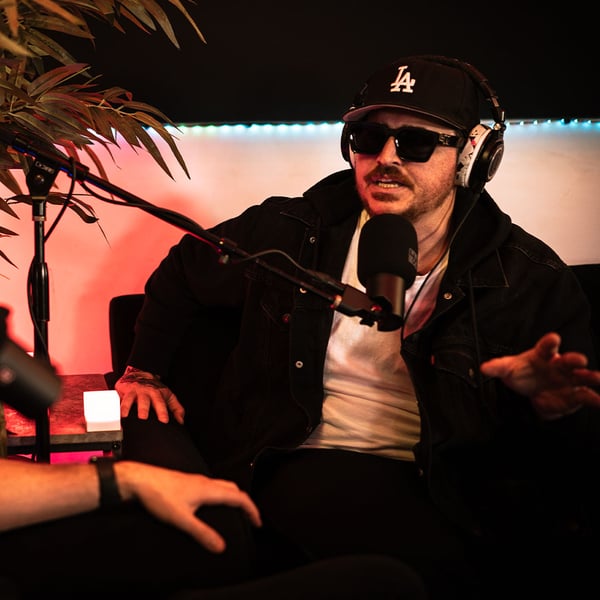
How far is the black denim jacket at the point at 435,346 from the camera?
67.3 inches

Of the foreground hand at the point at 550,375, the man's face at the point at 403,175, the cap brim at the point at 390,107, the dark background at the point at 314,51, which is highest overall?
the dark background at the point at 314,51

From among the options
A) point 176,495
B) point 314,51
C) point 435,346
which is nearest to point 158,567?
point 176,495

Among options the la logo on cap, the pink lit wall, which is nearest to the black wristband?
the la logo on cap

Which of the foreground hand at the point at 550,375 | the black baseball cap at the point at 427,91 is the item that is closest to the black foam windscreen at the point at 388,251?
the foreground hand at the point at 550,375

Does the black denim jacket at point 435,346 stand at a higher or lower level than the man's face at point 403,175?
lower

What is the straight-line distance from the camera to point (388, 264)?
1353 mm

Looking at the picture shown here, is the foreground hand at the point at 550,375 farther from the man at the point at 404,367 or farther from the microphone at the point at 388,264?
the microphone at the point at 388,264

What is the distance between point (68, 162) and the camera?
4.58 feet

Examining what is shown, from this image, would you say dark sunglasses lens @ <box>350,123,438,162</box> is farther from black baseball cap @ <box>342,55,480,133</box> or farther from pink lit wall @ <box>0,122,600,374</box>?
pink lit wall @ <box>0,122,600,374</box>

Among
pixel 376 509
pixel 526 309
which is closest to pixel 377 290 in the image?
pixel 376 509

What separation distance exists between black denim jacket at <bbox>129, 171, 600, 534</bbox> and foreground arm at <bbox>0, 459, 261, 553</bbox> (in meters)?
0.48

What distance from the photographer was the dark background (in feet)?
7.59

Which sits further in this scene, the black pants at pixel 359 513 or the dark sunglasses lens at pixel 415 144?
the dark sunglasses lens at pixel 415 144

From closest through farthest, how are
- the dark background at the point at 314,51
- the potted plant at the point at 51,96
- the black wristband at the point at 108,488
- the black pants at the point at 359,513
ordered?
the black wristband at the point at 108,488 → the black pants at the point at 359,513 → the potted plant at the point at 51,96 → the dark background at the point at 314,51
